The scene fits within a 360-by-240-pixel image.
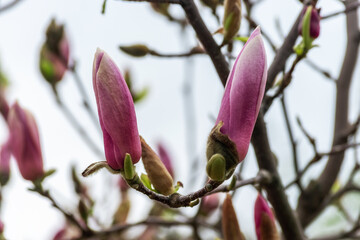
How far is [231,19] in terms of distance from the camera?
2.39ft

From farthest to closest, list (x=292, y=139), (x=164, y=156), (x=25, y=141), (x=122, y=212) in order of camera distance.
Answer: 1. (x=122, y=212)
2. (x=164, y=156)
3. (x=292, y=139)
4. (x=25, y=141)

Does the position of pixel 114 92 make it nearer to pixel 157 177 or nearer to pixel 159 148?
pixel 157 177

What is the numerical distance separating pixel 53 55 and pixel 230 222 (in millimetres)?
691

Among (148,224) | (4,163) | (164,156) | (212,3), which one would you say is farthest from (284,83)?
(4,163)

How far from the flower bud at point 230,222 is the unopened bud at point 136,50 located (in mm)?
344

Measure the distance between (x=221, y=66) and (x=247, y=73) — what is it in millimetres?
166

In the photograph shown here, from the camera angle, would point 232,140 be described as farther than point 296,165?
No

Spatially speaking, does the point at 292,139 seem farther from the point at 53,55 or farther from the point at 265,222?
the point at 53,55

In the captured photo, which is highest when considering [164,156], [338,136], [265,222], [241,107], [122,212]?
[241,107]

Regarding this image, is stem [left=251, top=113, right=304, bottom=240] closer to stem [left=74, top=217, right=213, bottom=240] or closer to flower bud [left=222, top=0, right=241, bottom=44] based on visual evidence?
flower bud [left=222, top=0, right=241, bottom=44]

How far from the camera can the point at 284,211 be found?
792mm

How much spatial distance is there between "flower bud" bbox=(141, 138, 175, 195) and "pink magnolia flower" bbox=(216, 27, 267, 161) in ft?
0.34

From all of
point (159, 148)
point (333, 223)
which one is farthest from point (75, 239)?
point (333, 223)

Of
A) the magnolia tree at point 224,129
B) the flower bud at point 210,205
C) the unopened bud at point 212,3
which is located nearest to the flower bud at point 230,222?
the magnolia tree at point 224,129
